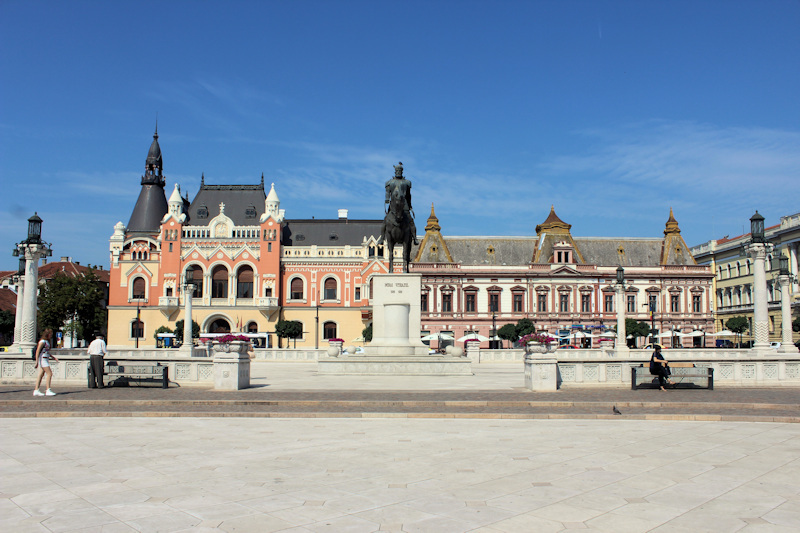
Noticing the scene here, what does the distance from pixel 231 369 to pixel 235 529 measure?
1308cm

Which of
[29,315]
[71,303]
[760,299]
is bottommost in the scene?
[29,315]

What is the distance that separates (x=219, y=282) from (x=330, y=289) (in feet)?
40.2

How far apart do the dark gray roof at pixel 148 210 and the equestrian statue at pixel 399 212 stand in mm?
55826

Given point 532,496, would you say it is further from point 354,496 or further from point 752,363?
point 752,363

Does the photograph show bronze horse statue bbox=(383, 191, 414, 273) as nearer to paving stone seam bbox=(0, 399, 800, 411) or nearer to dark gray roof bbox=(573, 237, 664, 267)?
paving stone seam bbox=(0, 399, 800, 411)

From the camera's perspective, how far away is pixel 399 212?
26062 mm

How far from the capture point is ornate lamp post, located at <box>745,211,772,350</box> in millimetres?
23859

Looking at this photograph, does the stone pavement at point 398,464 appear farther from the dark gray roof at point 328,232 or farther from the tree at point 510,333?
the dark gray roof at point 328,232

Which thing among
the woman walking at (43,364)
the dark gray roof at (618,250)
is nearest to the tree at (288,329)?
the dark gray roof at (618,250)

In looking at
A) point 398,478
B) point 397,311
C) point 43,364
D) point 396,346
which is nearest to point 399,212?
point 397,311

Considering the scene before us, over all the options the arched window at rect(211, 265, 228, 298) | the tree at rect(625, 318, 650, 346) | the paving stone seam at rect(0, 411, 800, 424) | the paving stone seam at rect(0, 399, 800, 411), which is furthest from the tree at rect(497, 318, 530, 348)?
the paving stone seam at rect(0, 411, 800, 424)

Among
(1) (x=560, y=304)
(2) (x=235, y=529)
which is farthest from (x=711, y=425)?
(1) (x=560, y=304)

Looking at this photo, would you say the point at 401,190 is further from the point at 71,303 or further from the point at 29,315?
the point at 71,303

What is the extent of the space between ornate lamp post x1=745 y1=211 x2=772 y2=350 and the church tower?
214 ft
